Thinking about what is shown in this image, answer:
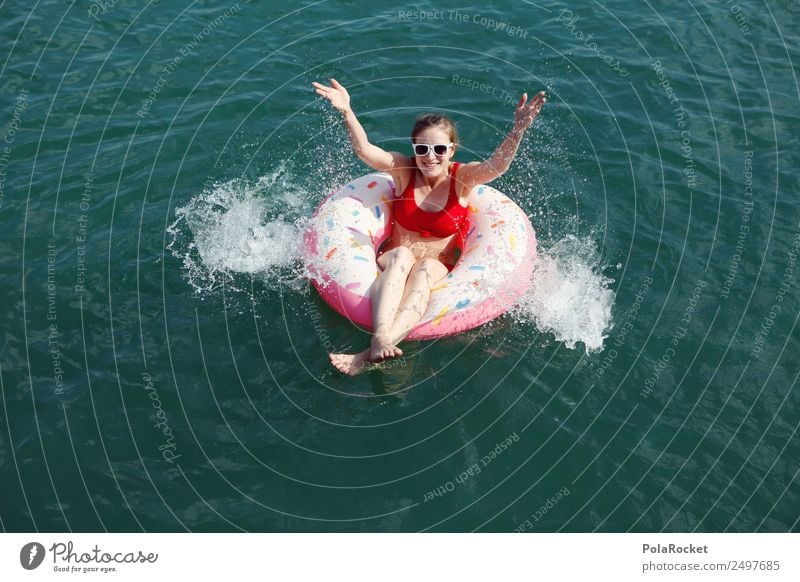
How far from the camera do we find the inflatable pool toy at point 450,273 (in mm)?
7488

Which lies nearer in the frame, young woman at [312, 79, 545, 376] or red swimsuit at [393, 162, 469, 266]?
young woman at [312, 79, 545, 376]

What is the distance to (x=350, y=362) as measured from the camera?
7.16 meters

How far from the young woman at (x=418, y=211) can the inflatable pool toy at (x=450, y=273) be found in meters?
0.14

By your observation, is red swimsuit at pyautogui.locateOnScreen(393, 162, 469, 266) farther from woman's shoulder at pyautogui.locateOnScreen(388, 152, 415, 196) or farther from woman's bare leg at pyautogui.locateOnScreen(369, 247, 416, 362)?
woman's bare leg at pyautogui.locateOnScreen(369, 247, 416, 362)

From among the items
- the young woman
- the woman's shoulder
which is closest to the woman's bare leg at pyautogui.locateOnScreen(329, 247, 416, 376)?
the young woman

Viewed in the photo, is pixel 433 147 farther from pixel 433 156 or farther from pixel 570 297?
pixel 570 297

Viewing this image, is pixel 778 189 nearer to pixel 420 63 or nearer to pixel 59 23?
pixel 420 63

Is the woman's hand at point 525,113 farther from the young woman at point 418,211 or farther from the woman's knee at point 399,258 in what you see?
the woman's knee at point 399,258

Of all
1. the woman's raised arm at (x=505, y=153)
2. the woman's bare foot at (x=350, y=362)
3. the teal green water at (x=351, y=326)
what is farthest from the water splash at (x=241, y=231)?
the woman's raised arm at (x=505, y=153)

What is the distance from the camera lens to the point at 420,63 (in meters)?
11.4

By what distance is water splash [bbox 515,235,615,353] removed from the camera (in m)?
7.68
